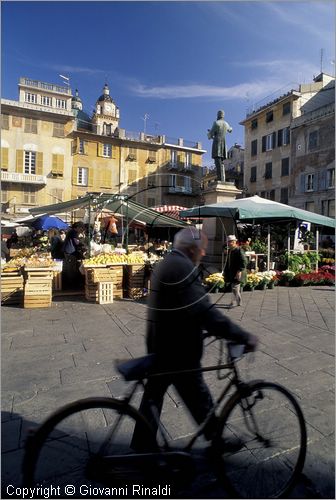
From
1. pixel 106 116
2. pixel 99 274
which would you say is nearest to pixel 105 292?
pixel 99 274

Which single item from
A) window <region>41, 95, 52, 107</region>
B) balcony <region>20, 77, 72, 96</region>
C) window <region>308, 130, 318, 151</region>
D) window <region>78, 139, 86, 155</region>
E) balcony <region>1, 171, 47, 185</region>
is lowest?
balcony <region>1, 171, 47, 185</region>

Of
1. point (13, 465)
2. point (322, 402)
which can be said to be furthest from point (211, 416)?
point (322, 402)

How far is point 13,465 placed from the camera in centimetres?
211

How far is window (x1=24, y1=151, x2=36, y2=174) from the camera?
31.1 meters

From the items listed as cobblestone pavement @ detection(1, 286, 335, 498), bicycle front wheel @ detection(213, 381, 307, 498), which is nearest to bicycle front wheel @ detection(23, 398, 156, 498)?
cobblestone pavement @ detection(1, 286, 335, 498)

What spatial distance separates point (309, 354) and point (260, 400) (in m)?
2.45

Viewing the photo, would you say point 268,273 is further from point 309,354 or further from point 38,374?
point 38,374

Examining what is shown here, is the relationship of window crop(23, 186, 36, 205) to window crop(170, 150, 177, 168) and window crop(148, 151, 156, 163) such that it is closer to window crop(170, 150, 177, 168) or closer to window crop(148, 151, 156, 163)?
window crop(148, 151, 156, 163)

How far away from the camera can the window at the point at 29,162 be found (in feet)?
102

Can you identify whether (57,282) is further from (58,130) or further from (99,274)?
(58,130)

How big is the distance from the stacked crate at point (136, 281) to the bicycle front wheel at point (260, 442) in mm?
5527

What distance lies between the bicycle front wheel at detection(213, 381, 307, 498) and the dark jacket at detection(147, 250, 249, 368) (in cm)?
39

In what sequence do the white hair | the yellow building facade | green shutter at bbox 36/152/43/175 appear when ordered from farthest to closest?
green shutter at bbox 36/152/43/175, the yellow building facade, the white hair

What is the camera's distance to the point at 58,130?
32.2 m
